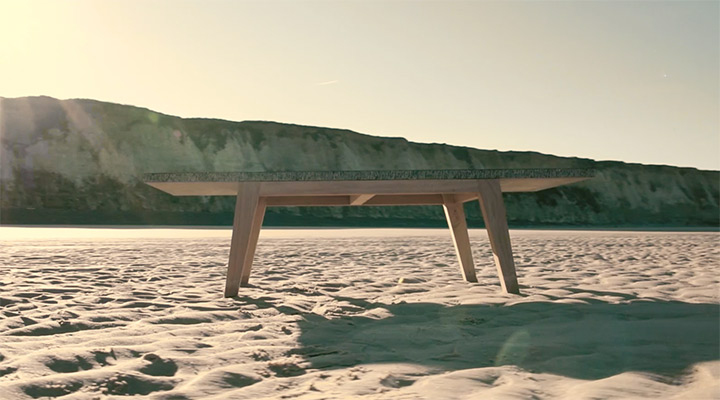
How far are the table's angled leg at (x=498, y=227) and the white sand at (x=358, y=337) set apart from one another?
15cm

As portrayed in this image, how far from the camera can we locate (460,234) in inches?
187

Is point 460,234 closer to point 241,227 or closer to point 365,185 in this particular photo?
point 365,185

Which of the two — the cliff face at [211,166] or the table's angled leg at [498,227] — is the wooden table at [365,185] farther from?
the cliff face at [211,166]

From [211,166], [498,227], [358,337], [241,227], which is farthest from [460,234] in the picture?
[211,166]

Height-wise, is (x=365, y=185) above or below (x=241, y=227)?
above

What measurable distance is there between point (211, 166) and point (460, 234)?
102 feet

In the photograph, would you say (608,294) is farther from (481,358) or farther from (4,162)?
(4,162)

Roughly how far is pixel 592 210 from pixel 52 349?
136ft

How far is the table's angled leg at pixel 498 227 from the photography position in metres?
3.79

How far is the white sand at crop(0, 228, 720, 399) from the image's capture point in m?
1.87

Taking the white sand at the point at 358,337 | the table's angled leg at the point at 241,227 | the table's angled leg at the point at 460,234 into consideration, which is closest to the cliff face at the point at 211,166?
the table's angled leg at the point at 460,234

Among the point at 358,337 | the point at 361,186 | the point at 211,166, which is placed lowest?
the point at 358,337

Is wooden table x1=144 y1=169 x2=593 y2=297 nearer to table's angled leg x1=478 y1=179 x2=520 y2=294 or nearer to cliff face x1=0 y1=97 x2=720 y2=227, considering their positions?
table's angled leg x1=478 y1=179 x2=520 y2=294

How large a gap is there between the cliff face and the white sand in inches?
950
